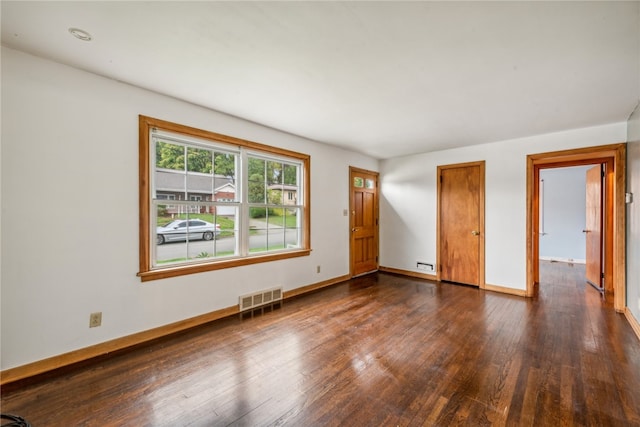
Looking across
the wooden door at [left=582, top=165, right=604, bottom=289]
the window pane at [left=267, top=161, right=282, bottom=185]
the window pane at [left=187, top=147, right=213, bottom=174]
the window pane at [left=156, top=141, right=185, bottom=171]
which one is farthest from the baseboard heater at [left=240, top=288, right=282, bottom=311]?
the wooden door at [left=582, top=165, right=604, bottom=289]

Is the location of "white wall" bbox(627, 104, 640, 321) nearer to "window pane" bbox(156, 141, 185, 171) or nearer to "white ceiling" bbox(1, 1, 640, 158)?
"white ceiling" bbox(1, 1, 640, 158)

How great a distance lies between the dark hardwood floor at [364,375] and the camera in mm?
1658

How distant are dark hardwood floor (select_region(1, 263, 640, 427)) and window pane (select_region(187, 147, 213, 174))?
174 centimetres

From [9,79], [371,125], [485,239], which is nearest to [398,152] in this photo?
[371,125]

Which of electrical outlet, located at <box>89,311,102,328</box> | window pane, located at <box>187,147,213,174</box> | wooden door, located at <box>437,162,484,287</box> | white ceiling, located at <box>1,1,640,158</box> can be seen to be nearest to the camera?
white ceiling, located at <box>1,1,640,158</box>

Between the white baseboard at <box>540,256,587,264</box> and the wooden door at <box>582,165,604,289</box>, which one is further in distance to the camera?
the white baseboard at <box>540,256,587,264</box>

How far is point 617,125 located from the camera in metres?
3.45

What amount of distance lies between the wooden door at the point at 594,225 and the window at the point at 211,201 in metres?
4.64

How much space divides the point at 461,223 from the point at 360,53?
369 centimetres

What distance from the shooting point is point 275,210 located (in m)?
3.88

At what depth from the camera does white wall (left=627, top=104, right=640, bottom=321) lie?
285 cm

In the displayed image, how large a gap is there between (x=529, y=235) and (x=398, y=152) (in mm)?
2453

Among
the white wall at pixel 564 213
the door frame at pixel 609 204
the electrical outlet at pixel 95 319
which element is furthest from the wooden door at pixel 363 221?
the white wall at pixel 564 213

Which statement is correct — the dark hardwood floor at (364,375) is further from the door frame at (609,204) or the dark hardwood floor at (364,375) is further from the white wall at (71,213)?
the door frame at (609,204)
